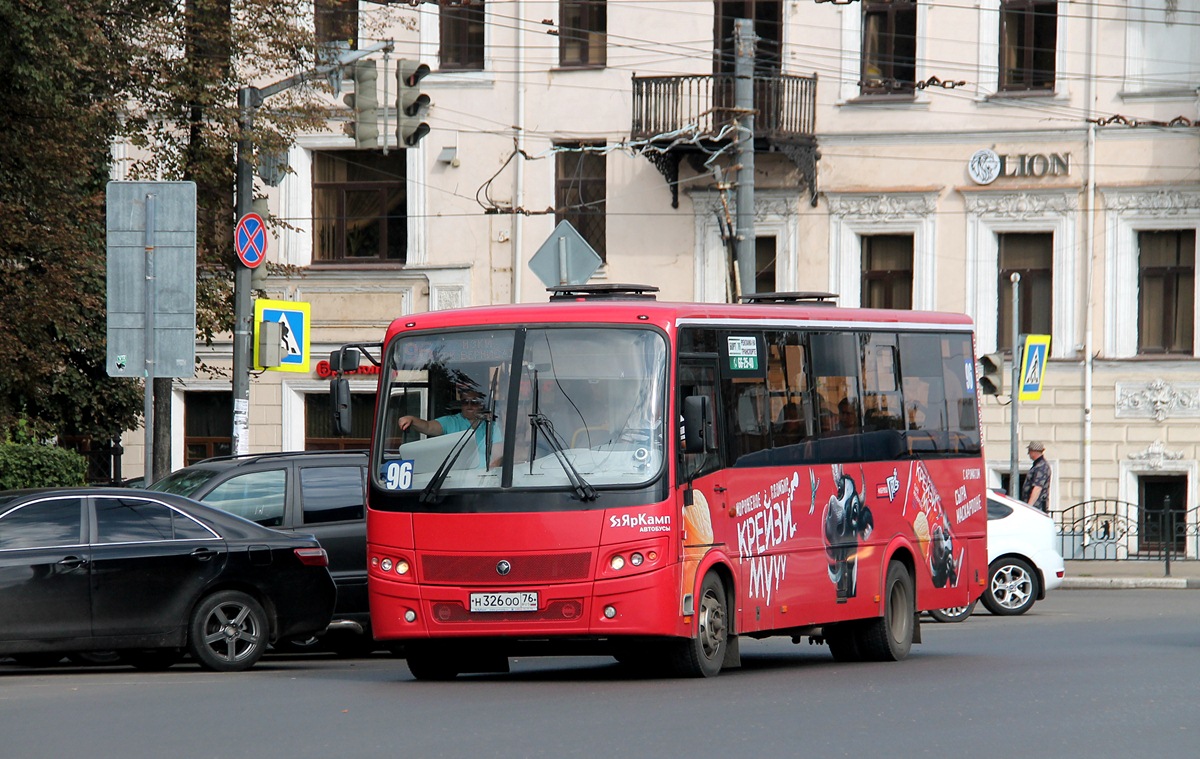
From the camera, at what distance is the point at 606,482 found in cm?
1353

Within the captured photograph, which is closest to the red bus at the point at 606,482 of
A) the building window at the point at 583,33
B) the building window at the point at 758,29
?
the building window at the point at 758,29

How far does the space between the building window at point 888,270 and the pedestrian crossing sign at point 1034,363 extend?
5.03 metres

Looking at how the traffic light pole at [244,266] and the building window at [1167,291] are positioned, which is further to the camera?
the building window at [1167,291]

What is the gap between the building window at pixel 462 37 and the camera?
36.3 m

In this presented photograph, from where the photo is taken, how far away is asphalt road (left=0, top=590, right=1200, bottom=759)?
1013cm

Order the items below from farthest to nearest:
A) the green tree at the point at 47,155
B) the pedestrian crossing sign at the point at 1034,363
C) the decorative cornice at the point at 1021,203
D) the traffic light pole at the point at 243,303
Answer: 1. the decorative cornice at the point at 1021,203
2. the pedestrian crossing sign at the point at 1034,363
3. the traffic light pole at the point at 243,303
4. the green tree at the point at 47,155

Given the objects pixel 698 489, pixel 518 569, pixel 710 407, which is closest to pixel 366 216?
pixel 710 407

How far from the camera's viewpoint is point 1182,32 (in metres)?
33.2

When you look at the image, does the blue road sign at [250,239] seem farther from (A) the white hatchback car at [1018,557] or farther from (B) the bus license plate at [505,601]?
(B) the bus license plate at [505,601]

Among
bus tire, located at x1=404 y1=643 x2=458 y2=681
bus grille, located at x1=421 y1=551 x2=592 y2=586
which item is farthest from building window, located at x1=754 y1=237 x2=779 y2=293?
bus grille, located at x1=421 y1=551 x2=592 y2=586

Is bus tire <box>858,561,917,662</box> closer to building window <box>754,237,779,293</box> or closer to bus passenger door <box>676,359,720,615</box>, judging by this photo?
bus passenger door <box>676,359,720,615</box>

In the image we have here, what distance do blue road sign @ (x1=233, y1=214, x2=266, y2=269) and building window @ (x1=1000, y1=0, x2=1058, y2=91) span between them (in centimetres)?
1627

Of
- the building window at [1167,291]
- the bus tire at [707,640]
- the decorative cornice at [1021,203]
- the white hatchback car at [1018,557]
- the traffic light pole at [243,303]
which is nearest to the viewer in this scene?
the bus tire at [707,640]

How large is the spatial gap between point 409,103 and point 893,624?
835cm
